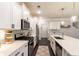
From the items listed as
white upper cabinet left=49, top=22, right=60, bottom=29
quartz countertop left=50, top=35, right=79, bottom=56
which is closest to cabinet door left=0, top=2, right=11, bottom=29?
quartz countertop left=50, top=35, right=79, bottom=56

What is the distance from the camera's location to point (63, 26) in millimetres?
6203

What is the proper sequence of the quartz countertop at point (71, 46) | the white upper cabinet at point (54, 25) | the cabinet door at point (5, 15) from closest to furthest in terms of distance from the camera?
the quartz countertop at point (71, 46)
the cabinet door at point (5, 15)
the white upper cabinet at point (54, 25)

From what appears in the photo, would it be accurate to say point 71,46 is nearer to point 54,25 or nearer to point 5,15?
point 5,15

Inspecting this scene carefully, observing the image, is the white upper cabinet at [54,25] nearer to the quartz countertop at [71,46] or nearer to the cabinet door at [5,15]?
the quartz countertop at [71,46]

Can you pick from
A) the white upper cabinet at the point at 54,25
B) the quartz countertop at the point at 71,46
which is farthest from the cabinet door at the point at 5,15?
the white upper cabinet at the point at 54,25

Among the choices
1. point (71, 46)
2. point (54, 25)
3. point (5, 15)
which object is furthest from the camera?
point (54, 25)

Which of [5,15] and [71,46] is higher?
[5,15]

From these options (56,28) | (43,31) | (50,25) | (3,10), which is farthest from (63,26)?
(3,10)

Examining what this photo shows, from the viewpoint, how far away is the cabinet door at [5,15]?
6.49ft

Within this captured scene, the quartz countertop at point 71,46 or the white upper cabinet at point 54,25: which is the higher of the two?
the white upper cabinet at point 54,25

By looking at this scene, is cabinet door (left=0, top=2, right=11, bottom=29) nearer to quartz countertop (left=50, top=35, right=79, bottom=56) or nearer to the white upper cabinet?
quartz countertop (left=50, top=35, right=79, bottom=56)

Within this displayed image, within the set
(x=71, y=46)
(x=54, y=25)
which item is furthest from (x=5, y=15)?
(x=54, y=25)

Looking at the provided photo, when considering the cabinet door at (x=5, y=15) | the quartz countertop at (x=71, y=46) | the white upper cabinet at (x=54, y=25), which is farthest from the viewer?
the white upper cabinet at (x=54, y=25)

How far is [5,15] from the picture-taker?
2035mm
